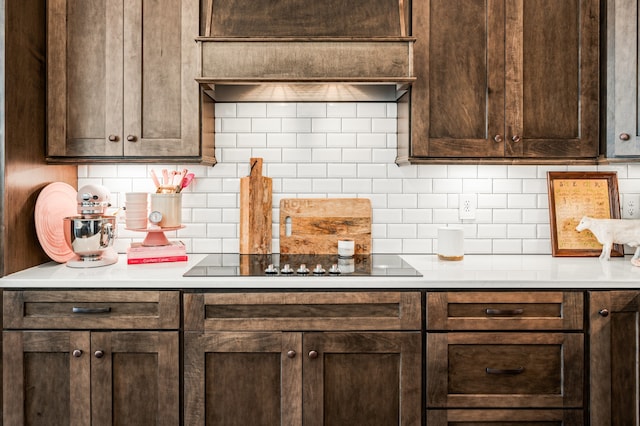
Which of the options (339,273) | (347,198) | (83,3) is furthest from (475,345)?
(83,3)

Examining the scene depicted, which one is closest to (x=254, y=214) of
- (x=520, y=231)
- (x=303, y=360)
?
(x=303, y=360)

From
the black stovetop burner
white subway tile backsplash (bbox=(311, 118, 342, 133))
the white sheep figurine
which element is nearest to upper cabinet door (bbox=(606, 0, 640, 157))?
the white sheep figurine

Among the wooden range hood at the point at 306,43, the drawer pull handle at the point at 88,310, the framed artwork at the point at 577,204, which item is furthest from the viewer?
the framed artwork at the point at 577,204

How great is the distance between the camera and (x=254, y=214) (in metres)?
2.38

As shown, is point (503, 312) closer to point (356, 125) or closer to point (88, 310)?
point (356, 125)

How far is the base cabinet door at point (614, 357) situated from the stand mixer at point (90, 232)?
2.02 metres

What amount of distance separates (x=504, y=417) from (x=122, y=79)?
2136 millimetres

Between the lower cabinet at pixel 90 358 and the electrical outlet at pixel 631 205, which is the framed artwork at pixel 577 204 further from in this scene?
the lower cabinet at pixel 90 358

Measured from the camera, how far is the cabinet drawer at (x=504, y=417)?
1.76m

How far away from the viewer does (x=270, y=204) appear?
2416 mm

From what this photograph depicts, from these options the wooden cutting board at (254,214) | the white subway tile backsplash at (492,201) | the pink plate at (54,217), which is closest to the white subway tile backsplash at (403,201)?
the white subway tile backsplash at (492,201)

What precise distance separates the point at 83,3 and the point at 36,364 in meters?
1.55

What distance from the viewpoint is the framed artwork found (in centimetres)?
236

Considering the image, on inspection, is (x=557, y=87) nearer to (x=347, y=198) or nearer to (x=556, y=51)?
(x=556, y=51)
